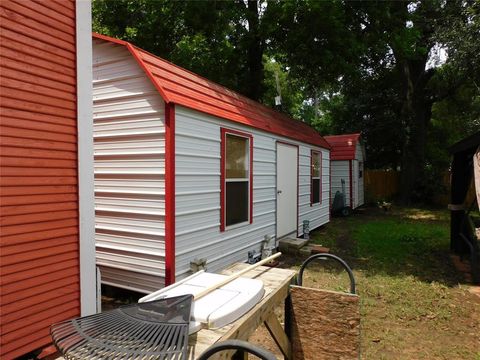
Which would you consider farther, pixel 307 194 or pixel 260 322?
pixel 307 194

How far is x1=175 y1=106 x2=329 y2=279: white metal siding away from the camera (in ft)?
14.3

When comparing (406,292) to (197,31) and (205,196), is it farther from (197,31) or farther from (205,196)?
(197,31)

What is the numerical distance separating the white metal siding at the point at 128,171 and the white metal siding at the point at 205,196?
0.26 metres

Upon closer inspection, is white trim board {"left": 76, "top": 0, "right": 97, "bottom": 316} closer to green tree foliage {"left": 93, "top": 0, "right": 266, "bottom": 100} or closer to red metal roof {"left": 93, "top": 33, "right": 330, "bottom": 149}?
red metal roof {"left": 93, "top": 33, "right": 330, "bottom": 149}

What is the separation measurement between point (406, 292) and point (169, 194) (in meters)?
4.02

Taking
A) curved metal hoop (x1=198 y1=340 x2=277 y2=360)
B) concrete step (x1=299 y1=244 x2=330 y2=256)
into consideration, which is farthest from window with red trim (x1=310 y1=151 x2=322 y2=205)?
curved metal hoop (x1=198 y1=340 x2=277 y2=360)

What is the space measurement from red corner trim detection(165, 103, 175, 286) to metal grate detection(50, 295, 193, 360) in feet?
7.36

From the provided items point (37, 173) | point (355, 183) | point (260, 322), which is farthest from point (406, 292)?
point (355, 183)

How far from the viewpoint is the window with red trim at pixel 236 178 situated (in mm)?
5426

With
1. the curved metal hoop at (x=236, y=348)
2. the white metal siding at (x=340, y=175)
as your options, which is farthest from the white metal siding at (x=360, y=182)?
the curved metal hoop at (x=236, y=348)

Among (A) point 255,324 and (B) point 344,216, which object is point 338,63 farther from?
(A) point 255,324

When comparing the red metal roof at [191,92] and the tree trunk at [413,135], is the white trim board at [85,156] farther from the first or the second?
the tree trunk at [413,135]

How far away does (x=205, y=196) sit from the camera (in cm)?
491

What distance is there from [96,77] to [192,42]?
6.98m
